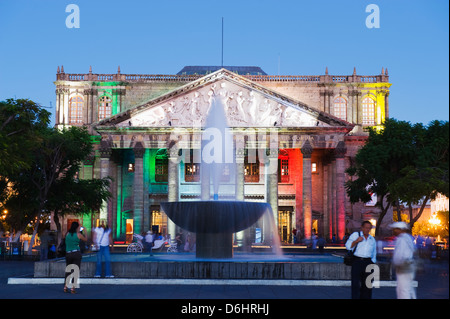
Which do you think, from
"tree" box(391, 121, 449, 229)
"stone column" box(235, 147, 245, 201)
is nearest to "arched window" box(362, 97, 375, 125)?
"stone column" box(235, 147, 245, 201)

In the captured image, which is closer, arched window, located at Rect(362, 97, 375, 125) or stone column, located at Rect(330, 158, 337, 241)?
stone column, located at Rect(330, 158, 337, 241)

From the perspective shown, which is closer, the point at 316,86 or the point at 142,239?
the point at 142,239

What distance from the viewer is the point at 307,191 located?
4819 cm

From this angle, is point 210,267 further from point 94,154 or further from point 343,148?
point 94,154

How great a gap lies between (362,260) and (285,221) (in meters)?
44.5

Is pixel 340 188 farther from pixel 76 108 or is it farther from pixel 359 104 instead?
pixel 76 108

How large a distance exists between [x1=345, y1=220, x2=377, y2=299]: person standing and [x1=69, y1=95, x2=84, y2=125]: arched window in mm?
48309

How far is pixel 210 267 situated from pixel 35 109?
40.3 ft

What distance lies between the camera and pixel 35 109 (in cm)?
2458

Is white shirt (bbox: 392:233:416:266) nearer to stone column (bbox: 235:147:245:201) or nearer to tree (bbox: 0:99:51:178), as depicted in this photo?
tree (bbox: 0:99:51:178)

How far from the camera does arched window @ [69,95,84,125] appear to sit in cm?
5631

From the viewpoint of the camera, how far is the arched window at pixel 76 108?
185ft

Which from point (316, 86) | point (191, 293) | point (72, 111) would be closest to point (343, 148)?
point (316, 86)
